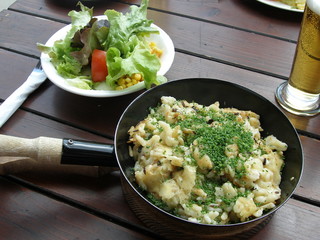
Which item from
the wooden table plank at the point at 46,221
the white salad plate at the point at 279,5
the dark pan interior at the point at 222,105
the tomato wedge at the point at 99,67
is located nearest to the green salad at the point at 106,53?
the tomato wedge at the point at 99,67

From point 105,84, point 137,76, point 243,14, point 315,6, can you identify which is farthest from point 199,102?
point 243,14

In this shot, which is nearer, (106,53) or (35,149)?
(35,149)

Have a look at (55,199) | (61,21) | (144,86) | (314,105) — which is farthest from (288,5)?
(55,199)

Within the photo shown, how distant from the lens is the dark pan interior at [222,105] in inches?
45.9

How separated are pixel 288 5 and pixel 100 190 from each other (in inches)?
55.0

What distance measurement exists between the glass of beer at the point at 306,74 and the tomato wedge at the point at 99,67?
736 millimetres

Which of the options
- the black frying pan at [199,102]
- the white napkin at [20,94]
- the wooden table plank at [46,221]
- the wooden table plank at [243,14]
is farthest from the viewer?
the wooden table plank at [243,14]

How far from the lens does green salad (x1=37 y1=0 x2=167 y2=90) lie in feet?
5.01

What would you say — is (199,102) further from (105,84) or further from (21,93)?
(21,93)

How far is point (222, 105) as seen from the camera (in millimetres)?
1406

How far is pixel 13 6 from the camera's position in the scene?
2070mm

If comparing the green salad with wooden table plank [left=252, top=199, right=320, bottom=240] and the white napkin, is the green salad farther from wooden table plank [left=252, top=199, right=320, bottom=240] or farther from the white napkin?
wooden table plank [left=252, top=199, right=320, bottom=240]

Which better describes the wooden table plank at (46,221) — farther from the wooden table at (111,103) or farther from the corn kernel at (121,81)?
the corn kernel at (121,81)

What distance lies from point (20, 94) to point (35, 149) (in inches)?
17.7
